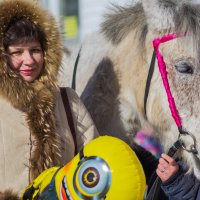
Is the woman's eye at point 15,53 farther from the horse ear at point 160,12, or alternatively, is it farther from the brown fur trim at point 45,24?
the horse ear at point 160,12

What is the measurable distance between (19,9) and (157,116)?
2.72 ft

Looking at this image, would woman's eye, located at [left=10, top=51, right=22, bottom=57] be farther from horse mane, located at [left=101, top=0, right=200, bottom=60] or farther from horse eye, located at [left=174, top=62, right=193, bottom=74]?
horse eye, located at [left=174, top=62, right=193, bottom=74]

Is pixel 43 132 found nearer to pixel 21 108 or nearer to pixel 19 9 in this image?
pixel 21 108

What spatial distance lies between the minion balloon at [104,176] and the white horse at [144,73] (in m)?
Result: 0.54

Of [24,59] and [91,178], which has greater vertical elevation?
[24,59]

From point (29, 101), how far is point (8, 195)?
1.38 feet

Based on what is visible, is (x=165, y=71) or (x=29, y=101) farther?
(x=165, y=71)

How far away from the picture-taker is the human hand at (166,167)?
223 cm

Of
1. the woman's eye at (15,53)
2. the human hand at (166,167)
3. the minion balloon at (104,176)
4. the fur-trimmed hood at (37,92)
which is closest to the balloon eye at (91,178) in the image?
the minion balloon at (104,176)

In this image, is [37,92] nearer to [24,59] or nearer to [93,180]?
[24,59]

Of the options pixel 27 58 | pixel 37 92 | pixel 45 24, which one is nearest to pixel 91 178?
pixel 37 92

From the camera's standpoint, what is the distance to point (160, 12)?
224 centimetres

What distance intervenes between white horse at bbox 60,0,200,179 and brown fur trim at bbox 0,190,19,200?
0.74 meters

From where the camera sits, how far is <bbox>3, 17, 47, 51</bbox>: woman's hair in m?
2.14
